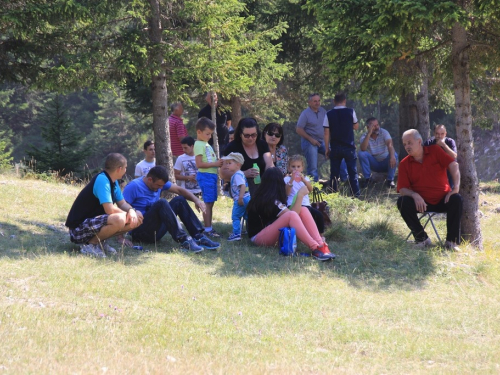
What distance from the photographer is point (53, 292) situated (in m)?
6.21

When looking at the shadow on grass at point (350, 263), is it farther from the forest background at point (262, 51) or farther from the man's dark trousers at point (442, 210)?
the forest background at point (262, 51)

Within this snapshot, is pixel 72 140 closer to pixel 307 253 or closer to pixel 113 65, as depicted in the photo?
pixel 113 65

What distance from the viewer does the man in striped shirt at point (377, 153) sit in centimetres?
1387

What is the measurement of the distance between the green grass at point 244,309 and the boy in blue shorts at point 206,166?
74 cm

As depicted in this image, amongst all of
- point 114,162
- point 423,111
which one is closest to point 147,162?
point 114,162

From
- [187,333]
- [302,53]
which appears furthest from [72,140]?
[187,333]

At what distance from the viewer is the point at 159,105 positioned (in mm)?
12836

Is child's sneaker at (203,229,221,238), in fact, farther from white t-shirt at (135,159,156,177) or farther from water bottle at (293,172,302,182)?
white t-shirt at (135,159,156,177)

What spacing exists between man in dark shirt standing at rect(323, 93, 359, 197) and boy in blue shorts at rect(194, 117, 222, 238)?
385 centimetres

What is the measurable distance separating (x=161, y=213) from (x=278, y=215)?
1.64 m

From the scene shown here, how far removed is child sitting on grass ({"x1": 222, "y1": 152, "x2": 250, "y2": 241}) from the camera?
9219mm

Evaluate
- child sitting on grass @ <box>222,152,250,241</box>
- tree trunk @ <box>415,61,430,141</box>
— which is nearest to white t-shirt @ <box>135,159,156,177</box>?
child sitting on grass @ <box>222,152,250,241</box>

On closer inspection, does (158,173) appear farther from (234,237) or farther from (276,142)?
(276,142)

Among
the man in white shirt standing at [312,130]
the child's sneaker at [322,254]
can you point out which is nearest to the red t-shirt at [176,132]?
the man in white shirt standing at [312,130]
